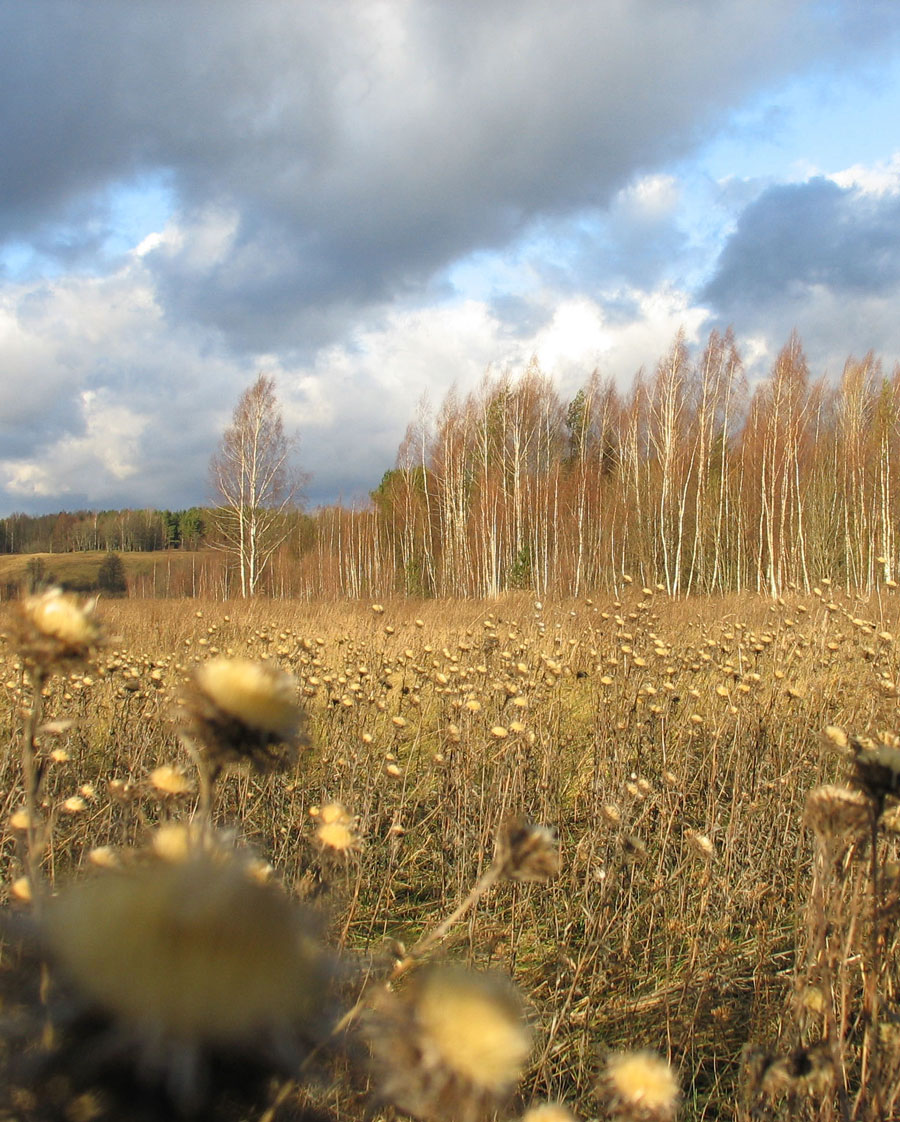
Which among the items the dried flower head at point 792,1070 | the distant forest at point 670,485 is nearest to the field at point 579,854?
the dried flower head at point 792,1070

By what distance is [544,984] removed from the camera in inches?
83.0

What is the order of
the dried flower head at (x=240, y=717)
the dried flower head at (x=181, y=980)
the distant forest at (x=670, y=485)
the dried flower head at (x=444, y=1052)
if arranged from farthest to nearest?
the distant forest at (x=670, y=485), the dried flower head at (x=240, y=717), the dried flower head at (x=444, y=1052), the dried flower head at (x=181, y=980)

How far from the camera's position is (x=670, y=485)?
1912 cm

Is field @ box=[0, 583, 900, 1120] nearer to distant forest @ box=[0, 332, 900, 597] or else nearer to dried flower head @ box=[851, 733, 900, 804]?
dried flower head @ box=[851, 733, 900, 804]

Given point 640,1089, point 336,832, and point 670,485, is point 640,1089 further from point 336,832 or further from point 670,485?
point 670,485

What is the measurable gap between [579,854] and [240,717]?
7.30ft

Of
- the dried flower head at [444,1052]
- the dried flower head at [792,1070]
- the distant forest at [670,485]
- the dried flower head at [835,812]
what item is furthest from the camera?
the distant forest at [670,485]

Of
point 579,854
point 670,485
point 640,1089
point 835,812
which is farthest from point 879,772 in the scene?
point 670,485

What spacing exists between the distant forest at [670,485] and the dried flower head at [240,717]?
16.0 m

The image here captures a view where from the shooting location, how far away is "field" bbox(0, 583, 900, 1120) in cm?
104

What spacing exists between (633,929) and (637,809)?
2.41 feet

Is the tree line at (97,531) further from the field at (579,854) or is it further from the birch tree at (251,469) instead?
the field at (579,854)

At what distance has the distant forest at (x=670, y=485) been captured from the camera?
60.2ft

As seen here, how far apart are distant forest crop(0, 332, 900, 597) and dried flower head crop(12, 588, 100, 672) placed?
16.0 m
